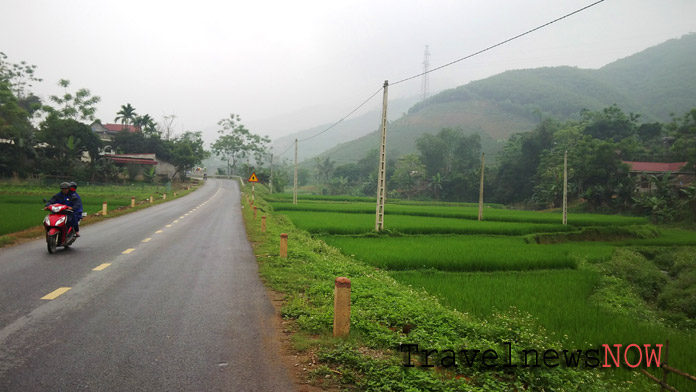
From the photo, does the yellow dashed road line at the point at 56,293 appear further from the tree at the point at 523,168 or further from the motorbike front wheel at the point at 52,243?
the tree at the point at 523,168

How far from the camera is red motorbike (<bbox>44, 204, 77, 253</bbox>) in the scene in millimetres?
10477

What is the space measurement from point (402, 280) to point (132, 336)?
723 centimetres

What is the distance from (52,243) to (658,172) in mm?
58034

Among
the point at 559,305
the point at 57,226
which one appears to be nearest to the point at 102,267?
the point at 57,226

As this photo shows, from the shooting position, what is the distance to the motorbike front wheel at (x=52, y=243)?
1040 cm

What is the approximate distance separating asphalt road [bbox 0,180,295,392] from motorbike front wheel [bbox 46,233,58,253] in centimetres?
19

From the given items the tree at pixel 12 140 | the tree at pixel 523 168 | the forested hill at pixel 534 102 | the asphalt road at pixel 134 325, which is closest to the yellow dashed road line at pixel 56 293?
the asphalt road at pixel 134 325

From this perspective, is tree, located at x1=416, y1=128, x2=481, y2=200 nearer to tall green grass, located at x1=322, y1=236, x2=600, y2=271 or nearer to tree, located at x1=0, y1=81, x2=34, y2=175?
tall green grass, located at x1=322, y1=236, x2=600, y2=271

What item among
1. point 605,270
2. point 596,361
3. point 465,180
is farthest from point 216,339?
point 465,180

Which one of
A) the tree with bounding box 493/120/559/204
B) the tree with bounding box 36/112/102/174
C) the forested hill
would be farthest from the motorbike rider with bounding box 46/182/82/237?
the forested hill

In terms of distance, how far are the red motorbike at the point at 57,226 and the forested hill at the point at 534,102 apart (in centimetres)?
11560

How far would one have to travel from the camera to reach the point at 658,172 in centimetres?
4928

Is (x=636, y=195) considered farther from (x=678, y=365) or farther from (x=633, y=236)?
(x=678, y=365)

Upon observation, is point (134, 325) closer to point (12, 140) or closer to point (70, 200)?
point (70, 200)
